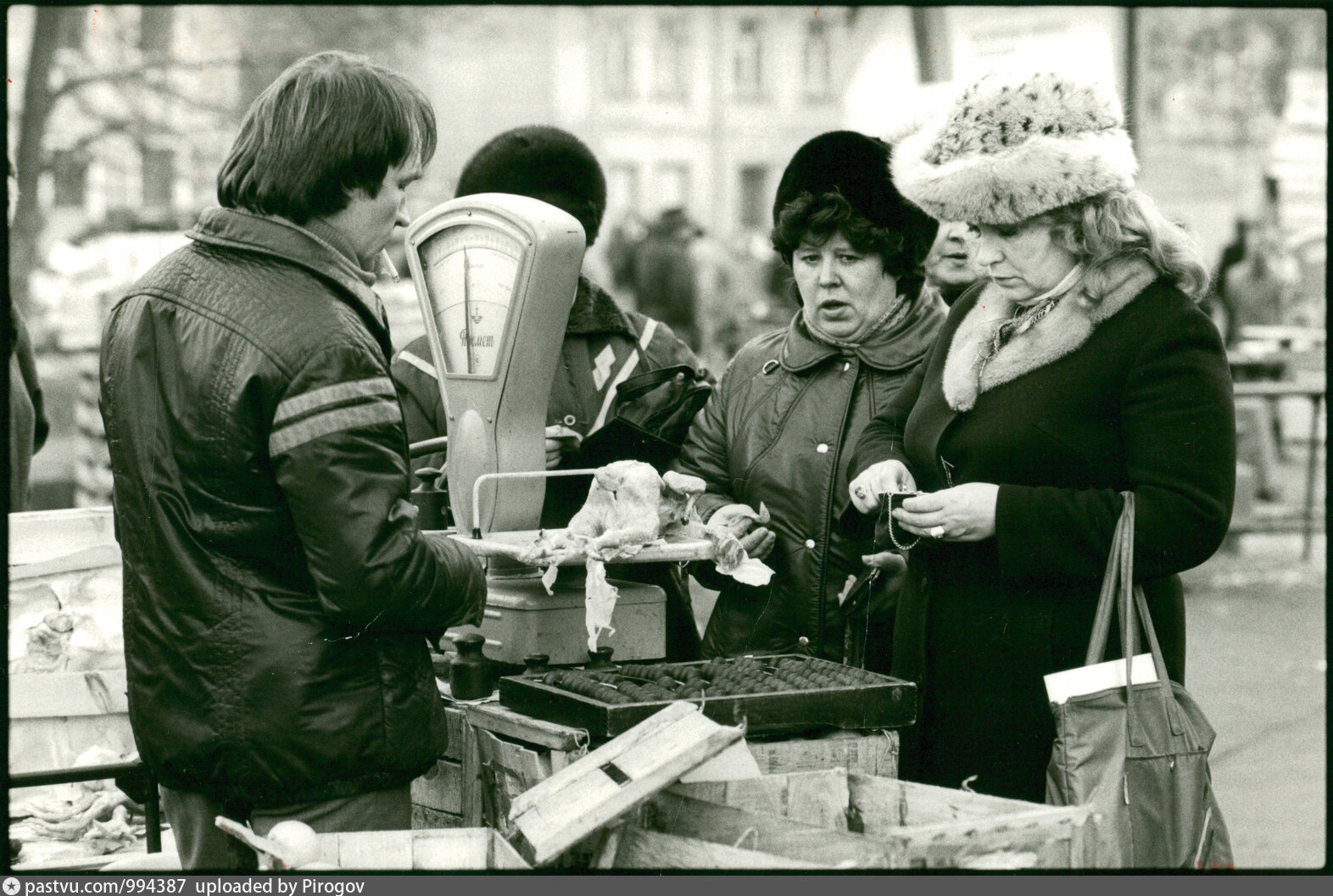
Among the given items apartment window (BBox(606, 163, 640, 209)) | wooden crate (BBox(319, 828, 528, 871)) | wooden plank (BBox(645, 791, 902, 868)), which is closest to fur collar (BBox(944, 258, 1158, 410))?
wooden plank (BBox(645, 791, 902, 868))

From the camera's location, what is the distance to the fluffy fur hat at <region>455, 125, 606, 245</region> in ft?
12.2

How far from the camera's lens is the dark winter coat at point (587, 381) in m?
3.41

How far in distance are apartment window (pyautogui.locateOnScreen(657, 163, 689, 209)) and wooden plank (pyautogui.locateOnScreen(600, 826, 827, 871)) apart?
53.4 feet

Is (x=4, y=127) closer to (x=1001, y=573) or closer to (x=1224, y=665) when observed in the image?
(x=1001, y=573)

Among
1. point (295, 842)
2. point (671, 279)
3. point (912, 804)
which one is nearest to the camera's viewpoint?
point (295, 842)

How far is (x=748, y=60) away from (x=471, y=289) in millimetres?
15444

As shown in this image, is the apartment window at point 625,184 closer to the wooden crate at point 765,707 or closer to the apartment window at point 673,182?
the apartment window at point 673,182

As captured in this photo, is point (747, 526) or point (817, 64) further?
point (817, 64)

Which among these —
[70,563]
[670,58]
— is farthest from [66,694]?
[670,58]

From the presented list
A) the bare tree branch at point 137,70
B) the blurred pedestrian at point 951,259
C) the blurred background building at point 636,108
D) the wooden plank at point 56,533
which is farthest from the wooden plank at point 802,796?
the bare tree branch at point 137,70

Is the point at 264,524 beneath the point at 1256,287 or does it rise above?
above

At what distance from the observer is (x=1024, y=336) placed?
2.86 metres

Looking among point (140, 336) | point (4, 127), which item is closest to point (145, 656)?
point (140, 336)

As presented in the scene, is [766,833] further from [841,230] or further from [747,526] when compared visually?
[841,230]
